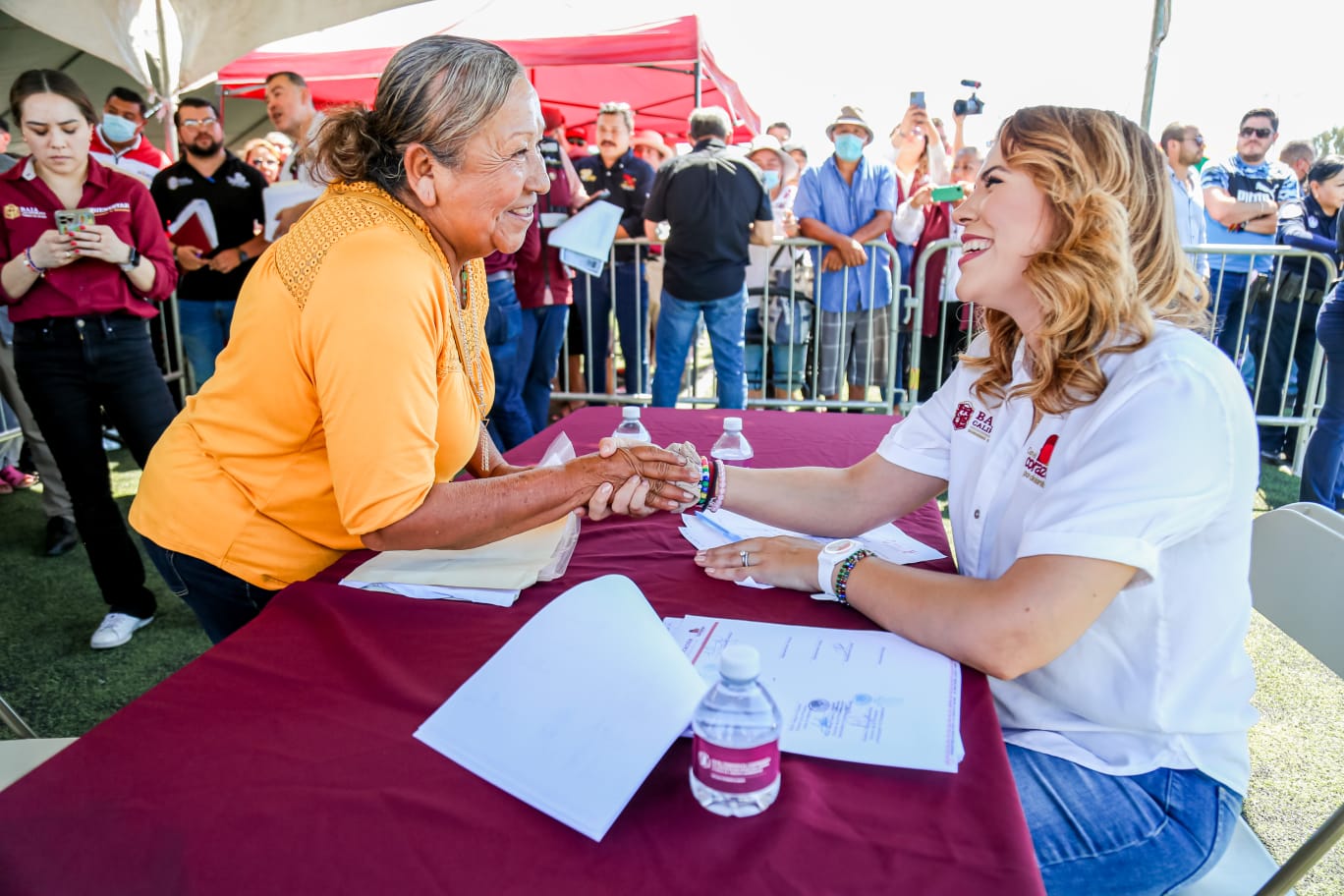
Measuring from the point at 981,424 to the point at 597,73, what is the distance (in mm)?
11603

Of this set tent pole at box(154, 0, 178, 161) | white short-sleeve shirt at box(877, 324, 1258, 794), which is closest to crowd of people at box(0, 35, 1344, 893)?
white short-sleeve shirt at box(877, 324, 1258, 794)

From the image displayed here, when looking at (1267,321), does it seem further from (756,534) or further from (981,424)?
(756,534)

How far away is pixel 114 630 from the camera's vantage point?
3.23 metres

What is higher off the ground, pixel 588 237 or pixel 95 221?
pixel 95 221

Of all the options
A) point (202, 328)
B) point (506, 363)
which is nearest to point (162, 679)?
point (506, 363)

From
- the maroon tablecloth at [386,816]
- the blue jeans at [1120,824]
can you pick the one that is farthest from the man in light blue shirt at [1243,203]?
the maroon tablecloth at [386,816]

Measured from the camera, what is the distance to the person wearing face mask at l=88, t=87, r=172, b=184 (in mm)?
5680

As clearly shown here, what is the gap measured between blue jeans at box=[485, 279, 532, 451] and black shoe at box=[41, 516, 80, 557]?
213cm

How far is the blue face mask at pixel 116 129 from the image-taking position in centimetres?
567

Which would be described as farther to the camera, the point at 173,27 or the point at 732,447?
the point at 173,27

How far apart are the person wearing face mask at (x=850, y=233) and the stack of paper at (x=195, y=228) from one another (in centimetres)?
372

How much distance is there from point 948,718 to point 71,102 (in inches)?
137

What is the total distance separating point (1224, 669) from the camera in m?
1.30

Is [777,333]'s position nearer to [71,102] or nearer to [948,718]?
[71,102]
